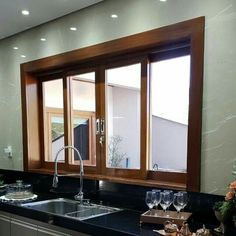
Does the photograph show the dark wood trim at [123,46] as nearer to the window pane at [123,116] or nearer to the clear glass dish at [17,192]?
the window pane at [123,116]

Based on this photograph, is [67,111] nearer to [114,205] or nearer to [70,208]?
[70,208]

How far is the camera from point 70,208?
2.83m

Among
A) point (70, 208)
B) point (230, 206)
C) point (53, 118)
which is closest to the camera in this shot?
point (230, 206)

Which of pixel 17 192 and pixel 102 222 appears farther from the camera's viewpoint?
pixel 17 192

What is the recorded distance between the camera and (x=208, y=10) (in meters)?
2.14

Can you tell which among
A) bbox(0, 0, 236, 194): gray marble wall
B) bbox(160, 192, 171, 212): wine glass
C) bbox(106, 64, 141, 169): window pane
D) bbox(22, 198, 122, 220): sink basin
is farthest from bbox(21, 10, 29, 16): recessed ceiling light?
bbox(160, 192, 171, 212): wine glass

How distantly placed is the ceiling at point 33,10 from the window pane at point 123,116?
2.23 ft

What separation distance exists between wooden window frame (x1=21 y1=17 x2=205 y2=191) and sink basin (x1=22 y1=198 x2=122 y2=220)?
11.5 inches

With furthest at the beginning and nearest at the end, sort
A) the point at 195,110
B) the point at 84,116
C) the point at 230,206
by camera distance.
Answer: the point at 84,116 → the point at 195,110 → the point at 230,206

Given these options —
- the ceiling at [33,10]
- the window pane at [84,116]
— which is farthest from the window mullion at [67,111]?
the ceiling at [33,10]

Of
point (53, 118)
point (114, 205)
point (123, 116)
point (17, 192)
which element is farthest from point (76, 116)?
point (114, 205)

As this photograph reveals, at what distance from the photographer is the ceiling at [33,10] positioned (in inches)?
110

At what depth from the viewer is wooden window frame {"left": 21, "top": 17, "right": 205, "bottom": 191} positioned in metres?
2.18

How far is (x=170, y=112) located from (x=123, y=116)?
51 centimetres
